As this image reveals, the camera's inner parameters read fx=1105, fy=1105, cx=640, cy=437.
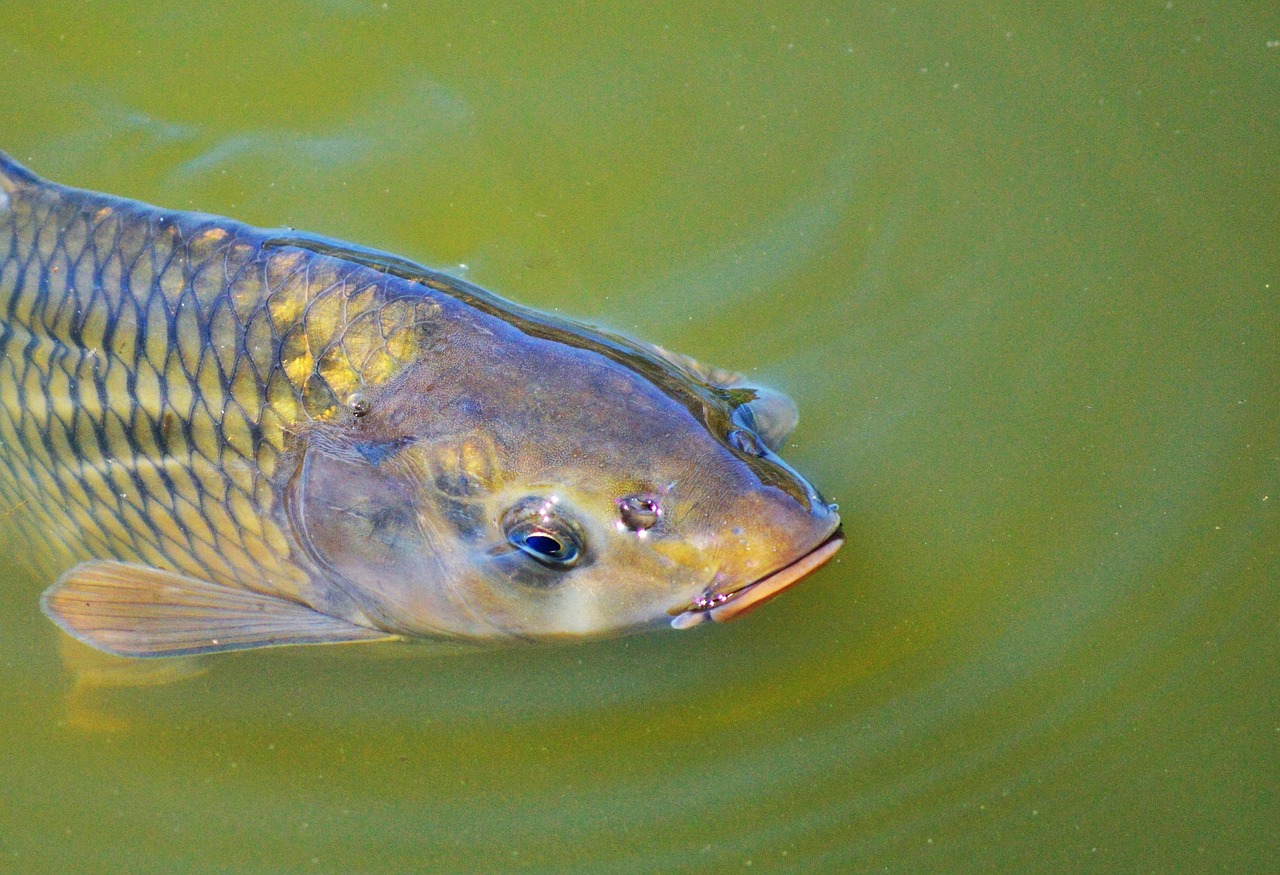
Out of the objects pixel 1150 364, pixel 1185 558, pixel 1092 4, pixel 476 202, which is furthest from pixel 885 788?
pixel 1092 4

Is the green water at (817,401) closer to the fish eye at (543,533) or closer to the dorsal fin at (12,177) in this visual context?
the fish eye at (543,533)

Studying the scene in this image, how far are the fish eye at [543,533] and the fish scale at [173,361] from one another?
1.33ft

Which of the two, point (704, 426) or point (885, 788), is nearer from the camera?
point (704, 426)

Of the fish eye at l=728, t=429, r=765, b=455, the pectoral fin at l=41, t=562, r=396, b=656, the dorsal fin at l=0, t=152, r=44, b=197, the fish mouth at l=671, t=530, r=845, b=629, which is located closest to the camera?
the fish mouth at l=671, t=530, r=845, b=629

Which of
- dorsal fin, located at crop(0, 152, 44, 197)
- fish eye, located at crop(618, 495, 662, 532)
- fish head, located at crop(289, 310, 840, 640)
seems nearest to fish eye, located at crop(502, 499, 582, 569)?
fish head, located at crop(289, 310, 840, 640)

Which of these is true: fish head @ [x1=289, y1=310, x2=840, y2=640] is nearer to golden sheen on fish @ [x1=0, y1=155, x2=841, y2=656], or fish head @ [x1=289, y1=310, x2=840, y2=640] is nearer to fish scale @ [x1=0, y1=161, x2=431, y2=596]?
golden sheen on fish @ [x1=0, y1=155, x2=841, y2=656]

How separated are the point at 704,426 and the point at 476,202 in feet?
5.38

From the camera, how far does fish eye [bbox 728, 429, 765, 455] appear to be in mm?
2186

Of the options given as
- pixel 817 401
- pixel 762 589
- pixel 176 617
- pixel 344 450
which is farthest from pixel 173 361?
pixel 817 401

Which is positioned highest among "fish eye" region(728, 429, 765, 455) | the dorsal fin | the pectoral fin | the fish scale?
the dorsal fin

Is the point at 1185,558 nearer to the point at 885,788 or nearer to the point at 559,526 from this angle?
the point at 885,788

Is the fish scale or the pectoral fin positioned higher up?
the fish scale

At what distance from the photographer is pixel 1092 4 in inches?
147

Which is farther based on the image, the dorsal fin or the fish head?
the dorsal fin
